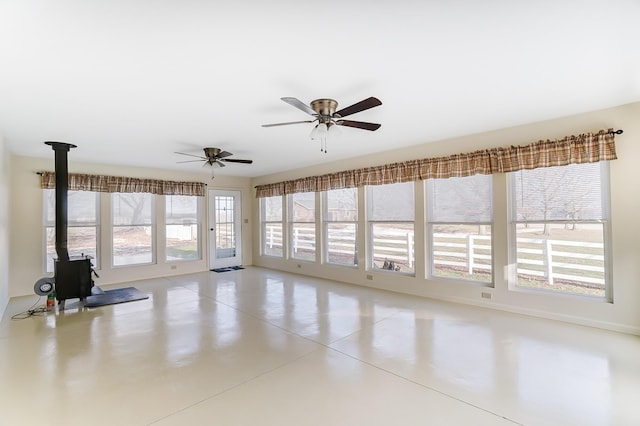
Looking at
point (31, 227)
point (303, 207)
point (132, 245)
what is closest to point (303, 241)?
point (303, 207)

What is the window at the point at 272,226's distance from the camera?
25.4 feet

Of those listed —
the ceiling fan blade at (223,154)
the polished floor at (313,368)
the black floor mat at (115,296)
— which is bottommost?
the polished floor at (313,368)

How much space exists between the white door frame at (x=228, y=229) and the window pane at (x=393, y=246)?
4077mm

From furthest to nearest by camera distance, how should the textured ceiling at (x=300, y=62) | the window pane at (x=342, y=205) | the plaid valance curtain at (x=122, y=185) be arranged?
the window pane at (x=342, y=205) < the plaid valance curtain at (x=122, y=185) < the textured ceiling at (x=300, y=62)

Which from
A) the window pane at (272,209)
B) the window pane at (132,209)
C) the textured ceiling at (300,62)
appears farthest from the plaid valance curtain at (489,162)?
the window pane at (132,209)

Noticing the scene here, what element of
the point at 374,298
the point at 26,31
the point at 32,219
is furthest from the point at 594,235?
the point at 32,219

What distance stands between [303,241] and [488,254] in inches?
155

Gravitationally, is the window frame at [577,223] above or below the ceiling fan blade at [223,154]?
below

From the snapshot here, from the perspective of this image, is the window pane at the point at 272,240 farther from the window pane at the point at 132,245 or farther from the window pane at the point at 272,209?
the window pane at the point at 132,245

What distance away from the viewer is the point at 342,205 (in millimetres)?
6234

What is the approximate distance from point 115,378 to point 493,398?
9.74 ft

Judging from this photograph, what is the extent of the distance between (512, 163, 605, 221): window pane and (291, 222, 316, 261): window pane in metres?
4.01

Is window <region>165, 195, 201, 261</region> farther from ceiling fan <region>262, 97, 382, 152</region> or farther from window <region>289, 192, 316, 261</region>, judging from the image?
ceiling fan <region>262, 97, 382, 152</region>

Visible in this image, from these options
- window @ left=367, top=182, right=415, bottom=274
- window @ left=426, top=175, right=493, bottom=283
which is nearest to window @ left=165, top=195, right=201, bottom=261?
window @ left=367, top=182, right=415, bottom=274
